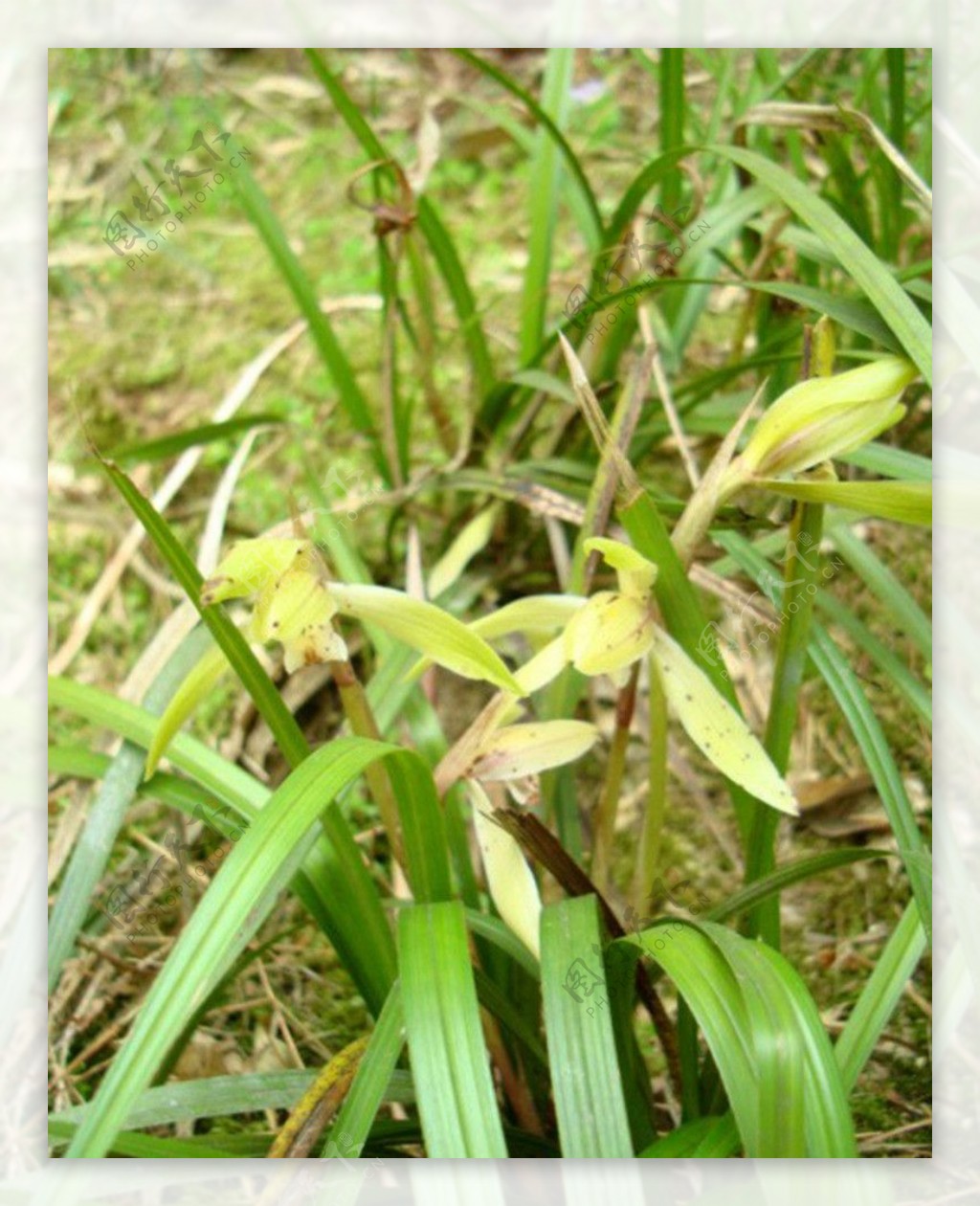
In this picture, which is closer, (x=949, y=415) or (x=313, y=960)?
(x=949, y=415)

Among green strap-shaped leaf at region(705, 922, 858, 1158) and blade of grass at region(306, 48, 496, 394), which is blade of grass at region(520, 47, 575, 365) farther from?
green strap-shaped leaf at region(705, 922, 858, 1158)

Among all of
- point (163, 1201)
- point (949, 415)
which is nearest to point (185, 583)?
point (163, 1201)

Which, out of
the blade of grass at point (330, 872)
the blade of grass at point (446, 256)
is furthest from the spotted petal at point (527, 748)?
the blade of grass at point (446, 256)


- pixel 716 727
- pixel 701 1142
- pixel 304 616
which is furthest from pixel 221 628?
pixel 701 1142

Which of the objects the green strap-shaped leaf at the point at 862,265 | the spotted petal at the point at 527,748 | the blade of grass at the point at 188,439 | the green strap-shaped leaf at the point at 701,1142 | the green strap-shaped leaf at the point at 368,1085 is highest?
the green strap-shaped leaf at the point at 862,265

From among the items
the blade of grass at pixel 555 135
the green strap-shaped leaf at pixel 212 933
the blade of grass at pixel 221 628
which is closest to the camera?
the green strap-shaped leaf at pixel 212 933

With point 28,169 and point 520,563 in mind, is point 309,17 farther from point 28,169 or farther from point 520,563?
point 520,563

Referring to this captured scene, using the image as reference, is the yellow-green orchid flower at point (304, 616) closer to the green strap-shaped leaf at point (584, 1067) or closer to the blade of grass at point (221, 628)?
the blade of grass at point (221, 628)
